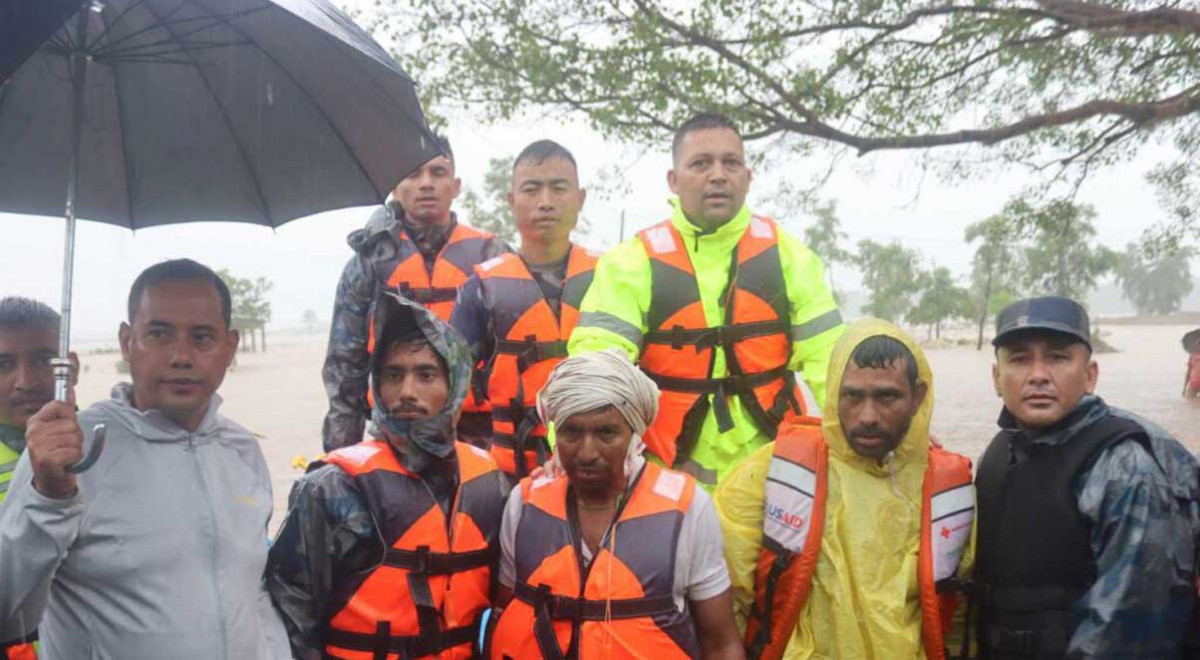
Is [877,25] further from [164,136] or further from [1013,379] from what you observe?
[164,136]

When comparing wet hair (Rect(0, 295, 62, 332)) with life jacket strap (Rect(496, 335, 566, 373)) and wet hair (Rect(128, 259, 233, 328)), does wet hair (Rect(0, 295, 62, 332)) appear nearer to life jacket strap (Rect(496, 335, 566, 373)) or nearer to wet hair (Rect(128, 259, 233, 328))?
wet hair (Rect(128, 259, 233, 328))

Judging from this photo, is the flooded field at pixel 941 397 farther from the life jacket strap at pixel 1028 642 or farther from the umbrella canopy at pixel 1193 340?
the umbrella canopy at pixel 1193 340

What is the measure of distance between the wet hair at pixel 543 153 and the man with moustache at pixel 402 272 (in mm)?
451

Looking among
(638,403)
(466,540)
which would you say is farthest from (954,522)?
(466,540)

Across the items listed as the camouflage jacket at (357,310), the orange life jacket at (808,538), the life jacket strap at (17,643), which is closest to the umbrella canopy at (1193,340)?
the orange life jacket at (808,538)

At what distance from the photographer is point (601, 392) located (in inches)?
109

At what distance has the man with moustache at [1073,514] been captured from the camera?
251 cm

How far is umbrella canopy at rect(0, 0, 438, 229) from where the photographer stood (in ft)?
8.54

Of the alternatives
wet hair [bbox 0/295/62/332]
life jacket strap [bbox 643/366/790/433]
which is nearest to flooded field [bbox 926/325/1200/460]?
life jacket strap [bbox 643/366/790/433]

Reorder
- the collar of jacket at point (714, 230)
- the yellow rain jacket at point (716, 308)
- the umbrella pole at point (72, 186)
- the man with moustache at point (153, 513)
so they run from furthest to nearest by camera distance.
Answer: the collar of jacket at point (714, 230)
the yellow rain jacket at point (716, 308)
the umbrella pole at point (72, 186)
the man with moustache at point (153, 513)

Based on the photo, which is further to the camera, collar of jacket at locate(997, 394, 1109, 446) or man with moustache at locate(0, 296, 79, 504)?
man with moustache at locate(0, 296, 79, 504)

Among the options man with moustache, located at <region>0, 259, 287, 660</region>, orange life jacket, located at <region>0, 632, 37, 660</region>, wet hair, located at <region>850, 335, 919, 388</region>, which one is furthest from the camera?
wet hair, located at <region>850, 335, 919, 388</region>

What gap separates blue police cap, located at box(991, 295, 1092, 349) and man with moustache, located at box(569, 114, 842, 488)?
71 cm

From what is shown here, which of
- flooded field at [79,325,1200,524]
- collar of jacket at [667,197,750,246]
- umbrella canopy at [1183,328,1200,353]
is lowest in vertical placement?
flooded field at [79,325,1200,524]
